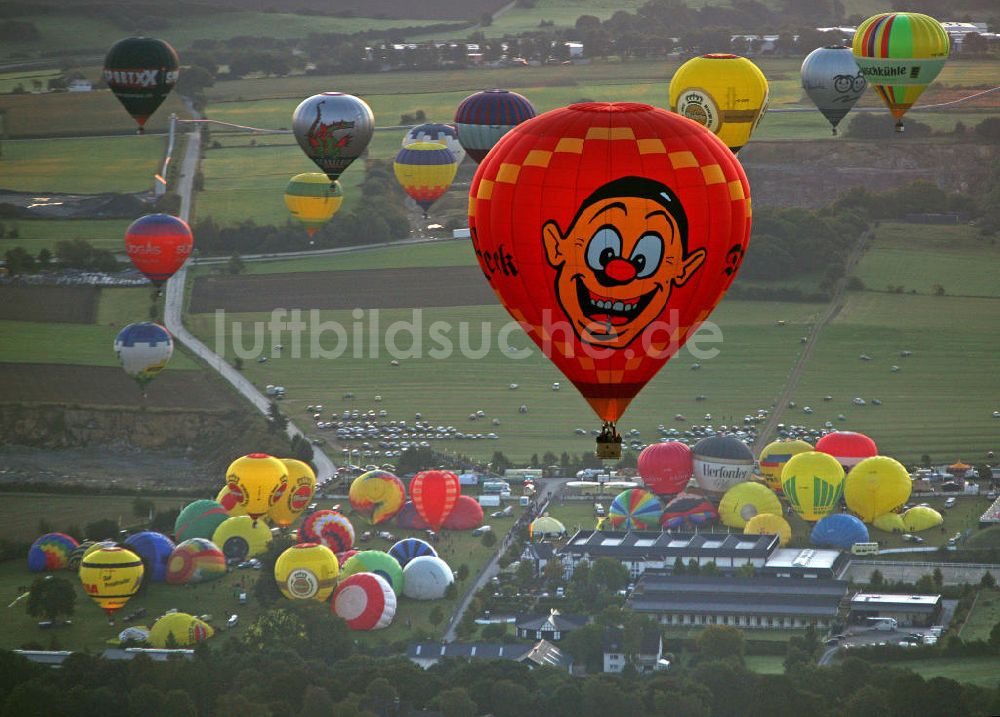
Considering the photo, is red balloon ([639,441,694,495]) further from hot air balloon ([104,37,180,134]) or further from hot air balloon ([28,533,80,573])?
hot air balloon ([104,37,180,134])

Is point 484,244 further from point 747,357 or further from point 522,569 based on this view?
point 747,357

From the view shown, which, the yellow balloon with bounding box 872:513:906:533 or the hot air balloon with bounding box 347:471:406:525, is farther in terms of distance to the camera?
the hot air balloon with bounding box 347:471:406:525

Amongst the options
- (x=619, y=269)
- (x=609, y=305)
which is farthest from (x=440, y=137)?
(x=619, y=269)

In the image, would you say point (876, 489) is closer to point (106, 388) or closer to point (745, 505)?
point (745, 505)

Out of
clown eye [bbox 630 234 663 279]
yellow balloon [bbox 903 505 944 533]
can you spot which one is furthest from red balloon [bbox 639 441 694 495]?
clown eye [bbox 630 234 663 279]

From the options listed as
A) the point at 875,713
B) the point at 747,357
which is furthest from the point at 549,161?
the point at 747,357

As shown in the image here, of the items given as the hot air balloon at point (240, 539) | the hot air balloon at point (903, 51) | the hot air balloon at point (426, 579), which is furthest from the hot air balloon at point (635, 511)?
the hot air balloon at point (903, 51)

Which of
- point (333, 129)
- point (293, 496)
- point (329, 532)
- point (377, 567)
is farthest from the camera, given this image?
point (293, 496)
